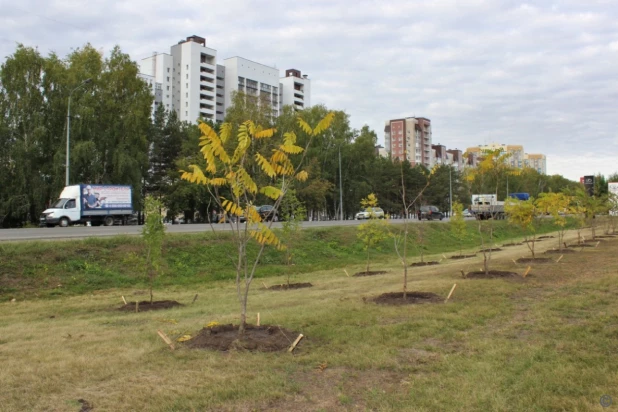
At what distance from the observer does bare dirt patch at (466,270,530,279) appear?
38.9 feet

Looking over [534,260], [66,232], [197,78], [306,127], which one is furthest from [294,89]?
[306,127]

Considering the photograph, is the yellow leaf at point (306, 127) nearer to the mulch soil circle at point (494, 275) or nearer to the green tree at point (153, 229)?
the green tree at point (153, 229)

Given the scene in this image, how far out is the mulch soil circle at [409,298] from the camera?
8906 mm

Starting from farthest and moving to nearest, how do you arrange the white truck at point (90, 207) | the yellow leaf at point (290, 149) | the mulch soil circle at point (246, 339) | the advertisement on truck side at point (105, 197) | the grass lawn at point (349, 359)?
the advertisement on truck side at point (105, 197) → the white truck at point (90, 207) → the mulch soil circle at point (246, 339) → the yellow leaf at point (290, 149) → the grass lawn at point (349, 359)

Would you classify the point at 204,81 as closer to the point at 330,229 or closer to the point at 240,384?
the point at 330,229

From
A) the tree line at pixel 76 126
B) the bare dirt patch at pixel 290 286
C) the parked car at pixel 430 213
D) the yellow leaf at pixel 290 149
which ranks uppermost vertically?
the tree line at pixel 76 126

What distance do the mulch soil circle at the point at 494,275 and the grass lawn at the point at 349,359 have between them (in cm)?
202

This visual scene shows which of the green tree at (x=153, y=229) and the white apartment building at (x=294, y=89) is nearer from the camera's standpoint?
the green tree at (x=153, y=229)

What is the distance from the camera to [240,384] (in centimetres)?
478

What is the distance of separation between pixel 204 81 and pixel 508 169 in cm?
9897

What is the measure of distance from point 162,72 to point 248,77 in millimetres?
19619

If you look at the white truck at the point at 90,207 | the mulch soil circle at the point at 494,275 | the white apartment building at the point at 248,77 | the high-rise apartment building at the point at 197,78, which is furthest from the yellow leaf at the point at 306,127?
the white apartment building at the point at 248,77

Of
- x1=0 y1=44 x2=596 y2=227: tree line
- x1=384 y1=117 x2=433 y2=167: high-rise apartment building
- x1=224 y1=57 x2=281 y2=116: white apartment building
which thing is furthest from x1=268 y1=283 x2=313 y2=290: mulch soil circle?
x1=384 y1=117 x2=433 y2=167: high-rise apartment building

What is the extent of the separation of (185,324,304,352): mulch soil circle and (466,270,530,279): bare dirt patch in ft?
22.6
